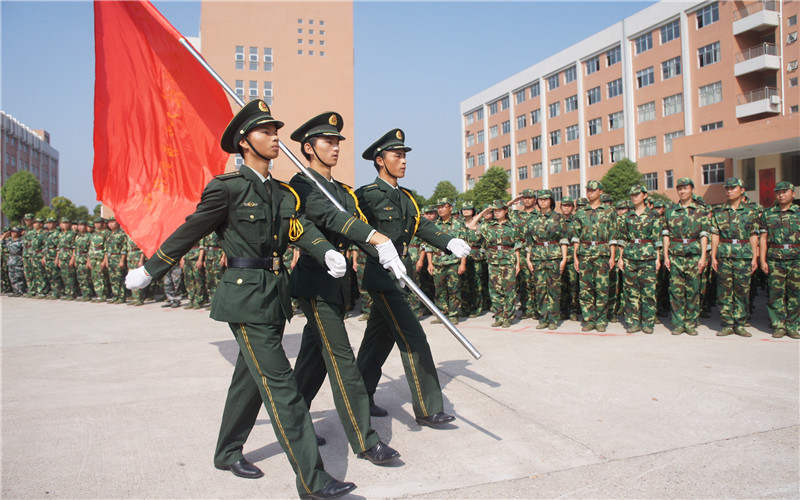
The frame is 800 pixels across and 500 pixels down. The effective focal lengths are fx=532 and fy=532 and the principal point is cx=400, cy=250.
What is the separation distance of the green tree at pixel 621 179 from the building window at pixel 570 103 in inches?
521

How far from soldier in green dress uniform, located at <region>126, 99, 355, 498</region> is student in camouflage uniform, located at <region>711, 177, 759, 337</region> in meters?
6.43

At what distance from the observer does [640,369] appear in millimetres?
5367

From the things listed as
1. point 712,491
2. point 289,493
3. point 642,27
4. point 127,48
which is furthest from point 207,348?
point 642,27

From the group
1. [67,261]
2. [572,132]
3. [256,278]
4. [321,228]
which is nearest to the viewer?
[256,278]

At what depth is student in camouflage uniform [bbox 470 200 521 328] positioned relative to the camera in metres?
8.22

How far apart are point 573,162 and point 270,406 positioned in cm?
4882

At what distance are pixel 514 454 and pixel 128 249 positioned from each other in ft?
35.8

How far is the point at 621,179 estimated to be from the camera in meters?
35.2

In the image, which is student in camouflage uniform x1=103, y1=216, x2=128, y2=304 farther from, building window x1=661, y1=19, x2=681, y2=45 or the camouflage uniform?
building window x1=661, y1=19, x2=681, y2=45

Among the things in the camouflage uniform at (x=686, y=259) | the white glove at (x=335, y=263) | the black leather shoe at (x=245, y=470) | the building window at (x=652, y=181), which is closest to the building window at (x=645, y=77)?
the building window at (x=652, y=181)

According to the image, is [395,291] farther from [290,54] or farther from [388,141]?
[290,54]

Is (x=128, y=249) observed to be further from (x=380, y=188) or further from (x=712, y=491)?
(x=712, y=491)

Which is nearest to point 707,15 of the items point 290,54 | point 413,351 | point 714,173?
point 714,173

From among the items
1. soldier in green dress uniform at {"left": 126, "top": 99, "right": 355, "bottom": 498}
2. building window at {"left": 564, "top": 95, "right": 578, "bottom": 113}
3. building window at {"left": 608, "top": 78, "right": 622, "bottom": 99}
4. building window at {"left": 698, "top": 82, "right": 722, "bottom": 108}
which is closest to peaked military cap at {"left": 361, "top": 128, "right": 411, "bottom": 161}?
soldier in green dress uniform at {"left": 126, "top": 99, "right": 355, "bottom": 498}
